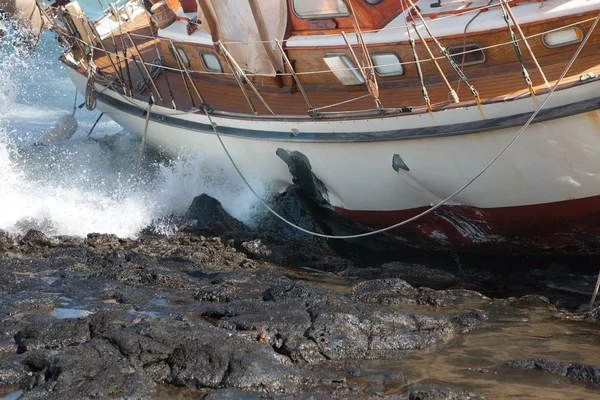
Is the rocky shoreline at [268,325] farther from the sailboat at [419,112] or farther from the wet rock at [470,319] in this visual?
the sailboat at [419,112]

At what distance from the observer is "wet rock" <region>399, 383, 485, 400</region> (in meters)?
5.27

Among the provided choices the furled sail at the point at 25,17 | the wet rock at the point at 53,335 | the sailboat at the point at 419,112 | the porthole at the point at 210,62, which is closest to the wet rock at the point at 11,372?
the wet rock at the point at 53,335

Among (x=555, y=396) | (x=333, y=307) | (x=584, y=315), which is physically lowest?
(x=584, y=315)

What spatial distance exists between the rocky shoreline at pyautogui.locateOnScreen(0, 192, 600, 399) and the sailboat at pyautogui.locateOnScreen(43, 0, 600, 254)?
705mm

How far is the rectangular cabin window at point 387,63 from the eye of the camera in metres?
8.82

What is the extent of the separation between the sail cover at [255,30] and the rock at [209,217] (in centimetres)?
188

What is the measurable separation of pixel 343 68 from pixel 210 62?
2.49 metres

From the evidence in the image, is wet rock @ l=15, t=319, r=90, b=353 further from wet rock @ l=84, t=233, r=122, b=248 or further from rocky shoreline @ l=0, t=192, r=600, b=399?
wet rock @ l=84, t=233, r=122, b=248

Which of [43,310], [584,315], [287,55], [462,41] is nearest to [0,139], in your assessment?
[287,55]

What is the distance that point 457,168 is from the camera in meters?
8.21

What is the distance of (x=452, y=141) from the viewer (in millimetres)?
8039

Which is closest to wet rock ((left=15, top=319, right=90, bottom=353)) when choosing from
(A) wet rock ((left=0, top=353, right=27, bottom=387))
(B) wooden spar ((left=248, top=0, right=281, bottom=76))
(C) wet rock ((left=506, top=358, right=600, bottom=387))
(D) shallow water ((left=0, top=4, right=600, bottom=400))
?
(A) wet rock ((left=0, top=353, right=27, bottom=387))

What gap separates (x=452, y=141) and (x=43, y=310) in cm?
427

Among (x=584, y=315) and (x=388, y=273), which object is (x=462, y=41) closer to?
(x=388, y=273)
